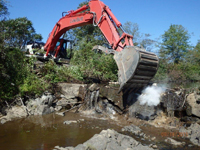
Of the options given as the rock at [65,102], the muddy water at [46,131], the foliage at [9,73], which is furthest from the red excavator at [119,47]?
the foliage at [9,73]

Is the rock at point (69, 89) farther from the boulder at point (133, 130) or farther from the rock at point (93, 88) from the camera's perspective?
the boulder at point (133, 130)

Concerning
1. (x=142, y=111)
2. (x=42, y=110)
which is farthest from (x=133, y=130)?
(x=42, y=110)

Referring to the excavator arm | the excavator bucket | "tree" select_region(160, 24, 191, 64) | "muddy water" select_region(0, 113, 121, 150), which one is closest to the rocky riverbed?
"muddy water" select_region(0, 113, 121, 150)

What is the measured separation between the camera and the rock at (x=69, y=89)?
872 cm

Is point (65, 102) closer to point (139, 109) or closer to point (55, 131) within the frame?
point (55, 131)

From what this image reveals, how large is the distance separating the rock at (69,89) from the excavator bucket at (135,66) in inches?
106

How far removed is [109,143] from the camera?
3.79 meters

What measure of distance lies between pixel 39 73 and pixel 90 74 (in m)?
2.80

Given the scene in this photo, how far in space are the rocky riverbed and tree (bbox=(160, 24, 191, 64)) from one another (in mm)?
30340

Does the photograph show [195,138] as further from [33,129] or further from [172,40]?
[172,40]

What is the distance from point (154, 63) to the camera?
6469 mm

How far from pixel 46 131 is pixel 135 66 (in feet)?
11.4

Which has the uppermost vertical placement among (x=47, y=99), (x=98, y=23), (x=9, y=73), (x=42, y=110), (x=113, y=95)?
(x=98, y=23)

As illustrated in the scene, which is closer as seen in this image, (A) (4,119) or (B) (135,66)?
(B) (135,66)
